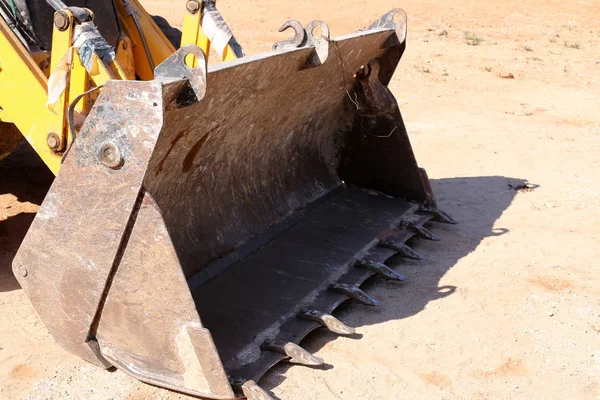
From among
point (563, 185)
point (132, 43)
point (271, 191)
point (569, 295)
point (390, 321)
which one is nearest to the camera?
point (390, 321)

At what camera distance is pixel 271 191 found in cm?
475

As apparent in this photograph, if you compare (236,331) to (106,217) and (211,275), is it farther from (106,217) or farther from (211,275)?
(106,217)

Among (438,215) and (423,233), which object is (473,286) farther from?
(438,215)

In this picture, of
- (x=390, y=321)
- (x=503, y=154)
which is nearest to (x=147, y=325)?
(x=390, y=321)

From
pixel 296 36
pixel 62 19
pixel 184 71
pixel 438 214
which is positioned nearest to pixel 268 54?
pixel 296 36

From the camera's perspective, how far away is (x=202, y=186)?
4148 mm

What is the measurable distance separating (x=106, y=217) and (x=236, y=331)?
0.84 m

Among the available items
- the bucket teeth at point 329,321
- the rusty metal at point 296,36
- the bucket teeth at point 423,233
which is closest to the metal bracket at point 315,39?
the rusty metal at point 296,36

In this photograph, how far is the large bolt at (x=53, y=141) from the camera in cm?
362

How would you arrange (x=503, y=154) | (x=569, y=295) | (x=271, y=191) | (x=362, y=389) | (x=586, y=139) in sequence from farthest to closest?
1. (x=586, y=139)
2. (x=503, y=154)
3. (x=271, y=191)
4. (x=569, y=295)
5. (x=362, y=389)

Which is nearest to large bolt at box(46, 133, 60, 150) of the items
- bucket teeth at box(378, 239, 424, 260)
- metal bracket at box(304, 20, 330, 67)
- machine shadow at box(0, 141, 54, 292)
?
machine shadow at box(0, 141, 54, 292)

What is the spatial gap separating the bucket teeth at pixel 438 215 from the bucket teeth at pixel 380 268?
97 centimetres

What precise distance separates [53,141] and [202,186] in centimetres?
86

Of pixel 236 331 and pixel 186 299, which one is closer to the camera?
pixel 186 299
